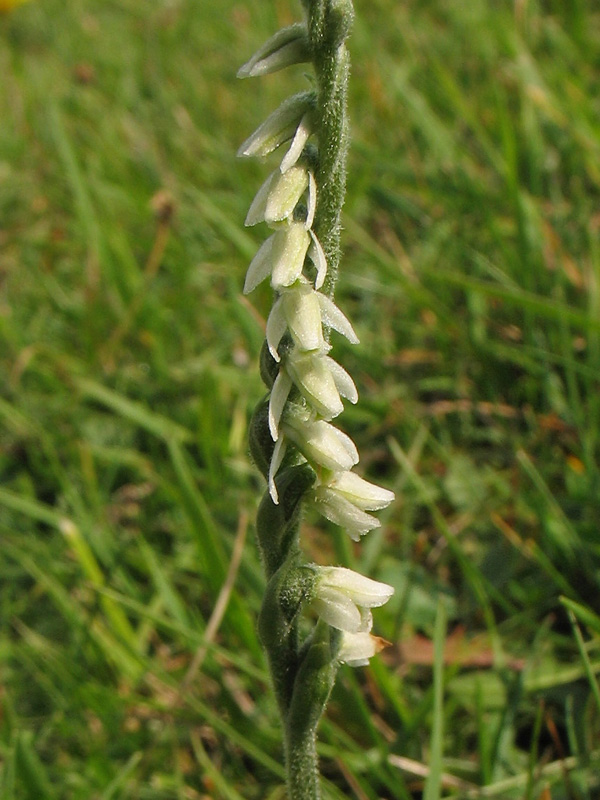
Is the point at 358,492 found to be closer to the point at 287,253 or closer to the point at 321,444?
the point at 321,444

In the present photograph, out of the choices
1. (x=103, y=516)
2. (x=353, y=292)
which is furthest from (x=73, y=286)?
(x=103, y=516)

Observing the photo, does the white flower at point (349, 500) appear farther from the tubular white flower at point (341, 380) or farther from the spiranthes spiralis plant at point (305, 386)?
the tubular white flower at point (341, 380)

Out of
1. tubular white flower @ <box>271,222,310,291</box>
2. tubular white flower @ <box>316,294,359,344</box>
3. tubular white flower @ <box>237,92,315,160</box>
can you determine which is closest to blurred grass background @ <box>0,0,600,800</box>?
tubular white flower @ <box>316,294,359,344</box>

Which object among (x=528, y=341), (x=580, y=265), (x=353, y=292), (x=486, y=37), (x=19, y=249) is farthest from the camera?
(x=486, y=37)

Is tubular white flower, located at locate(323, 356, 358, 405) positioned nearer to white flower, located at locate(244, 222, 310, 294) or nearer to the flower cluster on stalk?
the flower cluster on stalk

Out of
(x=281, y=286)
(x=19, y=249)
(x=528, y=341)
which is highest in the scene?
(x=281, y=286)

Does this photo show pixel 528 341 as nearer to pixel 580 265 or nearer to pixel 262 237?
pixel 580 265

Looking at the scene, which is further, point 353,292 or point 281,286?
point 353,292
